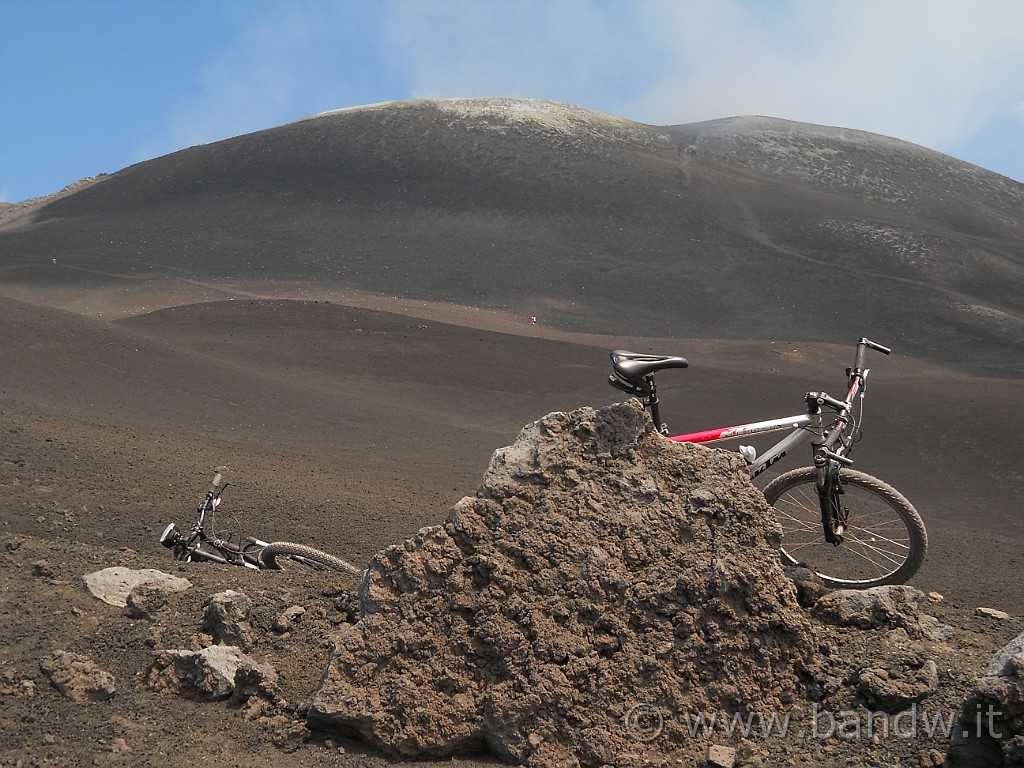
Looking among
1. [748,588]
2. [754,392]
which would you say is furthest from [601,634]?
[754,392]

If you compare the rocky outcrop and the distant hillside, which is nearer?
the rocky outcrop

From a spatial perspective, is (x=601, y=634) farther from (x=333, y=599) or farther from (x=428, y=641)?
(x=333, y=599)

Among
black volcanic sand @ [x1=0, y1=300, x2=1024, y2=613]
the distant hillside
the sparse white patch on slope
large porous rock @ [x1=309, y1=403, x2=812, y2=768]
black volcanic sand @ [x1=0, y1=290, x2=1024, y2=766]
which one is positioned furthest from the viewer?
the sparse white patch on slope

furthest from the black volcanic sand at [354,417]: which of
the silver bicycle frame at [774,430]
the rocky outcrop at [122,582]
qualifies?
the silver bicycle frame at [774,430]

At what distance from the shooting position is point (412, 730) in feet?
11.2

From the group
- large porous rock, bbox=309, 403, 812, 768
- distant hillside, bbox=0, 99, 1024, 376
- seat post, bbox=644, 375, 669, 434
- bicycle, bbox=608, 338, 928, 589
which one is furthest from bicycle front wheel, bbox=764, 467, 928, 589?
distant hillside, bbox=0, 99, 1024, 376

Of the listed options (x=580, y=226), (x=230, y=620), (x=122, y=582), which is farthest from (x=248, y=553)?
(x=580, y=226)

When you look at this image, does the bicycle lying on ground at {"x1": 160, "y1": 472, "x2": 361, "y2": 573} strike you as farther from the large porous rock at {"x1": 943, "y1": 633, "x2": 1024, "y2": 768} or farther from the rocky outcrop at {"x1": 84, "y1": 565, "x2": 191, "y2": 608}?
the large porous rock at {"x1": 943, "y1": 633, "x2": 1024, "y2": 768}

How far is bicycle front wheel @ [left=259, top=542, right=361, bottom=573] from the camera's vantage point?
21.6 feet

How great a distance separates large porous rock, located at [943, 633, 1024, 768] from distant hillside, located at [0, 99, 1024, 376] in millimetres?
29650

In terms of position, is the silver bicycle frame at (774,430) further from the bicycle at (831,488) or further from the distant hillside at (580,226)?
the distant hillside at (580,226)

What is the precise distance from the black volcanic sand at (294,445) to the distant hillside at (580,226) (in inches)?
419

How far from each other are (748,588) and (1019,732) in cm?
98

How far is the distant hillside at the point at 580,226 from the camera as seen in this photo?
36.8m
